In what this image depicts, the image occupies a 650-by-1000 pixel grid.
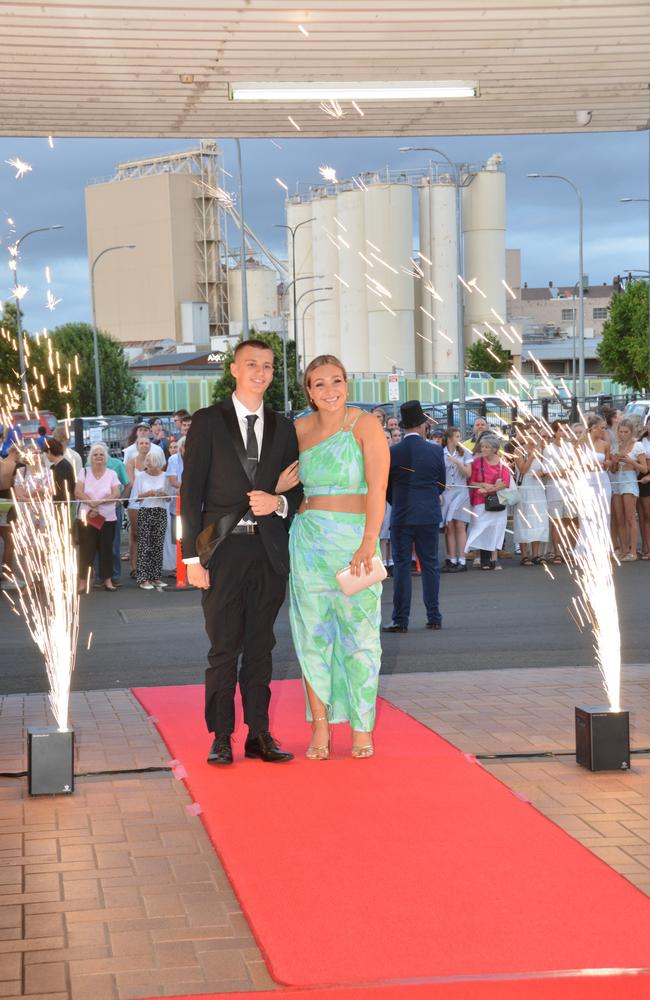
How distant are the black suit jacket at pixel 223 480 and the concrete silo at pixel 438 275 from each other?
274ft

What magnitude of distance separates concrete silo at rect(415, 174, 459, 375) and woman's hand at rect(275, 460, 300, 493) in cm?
8354

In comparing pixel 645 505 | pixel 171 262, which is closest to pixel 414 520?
pixel 645 505

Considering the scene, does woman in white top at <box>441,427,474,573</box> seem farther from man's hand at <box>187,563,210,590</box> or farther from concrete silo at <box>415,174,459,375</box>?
concrete silo at <box>415,174,459,375</box>

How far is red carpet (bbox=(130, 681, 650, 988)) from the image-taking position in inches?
165

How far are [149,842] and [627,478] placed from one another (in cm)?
1357

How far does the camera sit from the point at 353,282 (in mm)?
88938

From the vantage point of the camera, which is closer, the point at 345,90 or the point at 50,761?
the point at 50,761

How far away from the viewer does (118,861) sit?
5398mm

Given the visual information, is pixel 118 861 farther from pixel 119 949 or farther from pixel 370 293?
pixel 370 293

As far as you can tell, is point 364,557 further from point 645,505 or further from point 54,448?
point 645,505

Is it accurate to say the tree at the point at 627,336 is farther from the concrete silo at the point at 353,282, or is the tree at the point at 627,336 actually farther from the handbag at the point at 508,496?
the handbag at the point at 508,496

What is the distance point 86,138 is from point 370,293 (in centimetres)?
7814

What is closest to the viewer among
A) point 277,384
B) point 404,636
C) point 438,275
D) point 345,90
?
point 345,90

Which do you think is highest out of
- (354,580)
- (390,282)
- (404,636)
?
(390,282)
